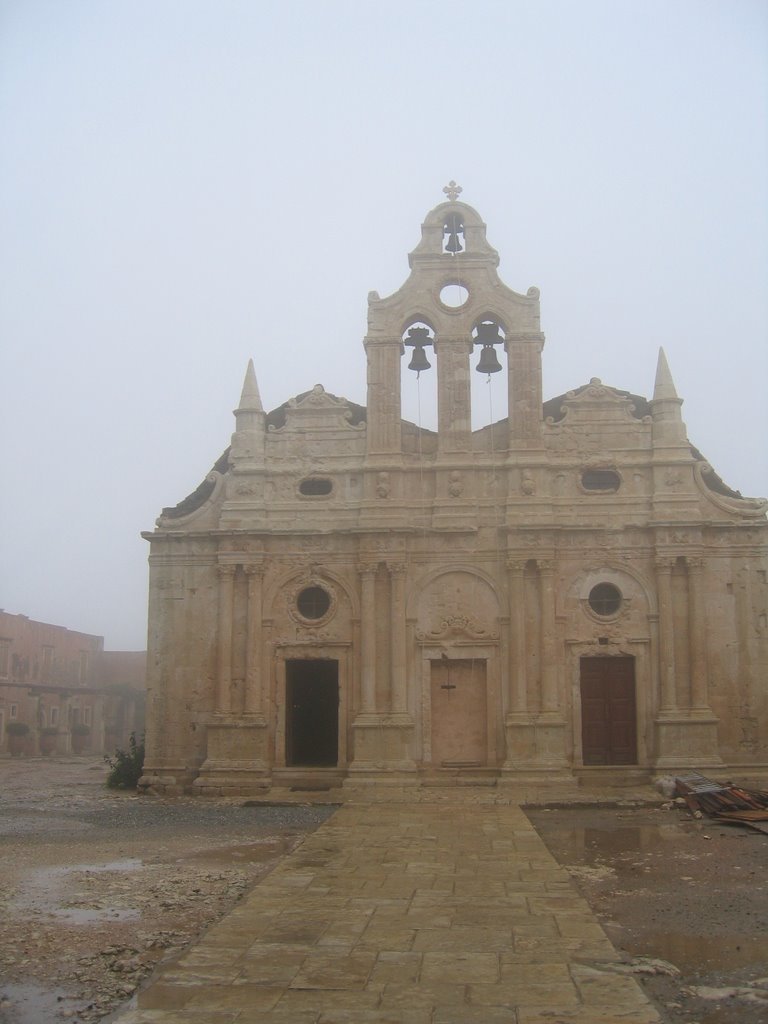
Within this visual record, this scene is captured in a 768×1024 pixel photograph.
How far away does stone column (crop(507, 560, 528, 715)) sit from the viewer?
67.6ft

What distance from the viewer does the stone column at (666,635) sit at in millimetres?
20641

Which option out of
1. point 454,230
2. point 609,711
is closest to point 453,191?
point 454,230

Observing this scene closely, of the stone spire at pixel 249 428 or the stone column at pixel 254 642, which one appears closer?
the stone column at pixel 254 642

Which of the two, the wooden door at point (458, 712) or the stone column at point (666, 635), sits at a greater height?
the stone column at point (666, 635)

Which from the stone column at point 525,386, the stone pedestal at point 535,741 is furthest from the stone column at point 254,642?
the stone column at point 525,386

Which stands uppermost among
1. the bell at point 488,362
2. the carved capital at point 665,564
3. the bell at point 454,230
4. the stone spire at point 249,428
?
the bell at point 454,230

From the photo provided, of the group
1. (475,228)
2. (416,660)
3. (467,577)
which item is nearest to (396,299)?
(475,228)

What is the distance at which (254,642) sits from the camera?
69.7 ft

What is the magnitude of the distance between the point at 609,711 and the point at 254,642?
7583 millimetres

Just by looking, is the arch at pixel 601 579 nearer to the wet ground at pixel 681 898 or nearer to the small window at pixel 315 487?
the wet ground at pixel 681 898

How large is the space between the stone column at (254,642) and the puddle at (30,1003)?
13.7 m

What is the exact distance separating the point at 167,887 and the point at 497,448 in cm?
1357

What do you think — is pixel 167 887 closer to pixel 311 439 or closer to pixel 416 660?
pixel 416 660

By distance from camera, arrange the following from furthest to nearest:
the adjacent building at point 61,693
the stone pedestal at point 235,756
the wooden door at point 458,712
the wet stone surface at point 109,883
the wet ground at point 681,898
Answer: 1. the adjacent building at point 61,693
2. the wooden door at point 458,712
3. the stone pedestal at point 235,756
4. the wet stone surface at point 109,883
5. the wet ground at point 681,898
